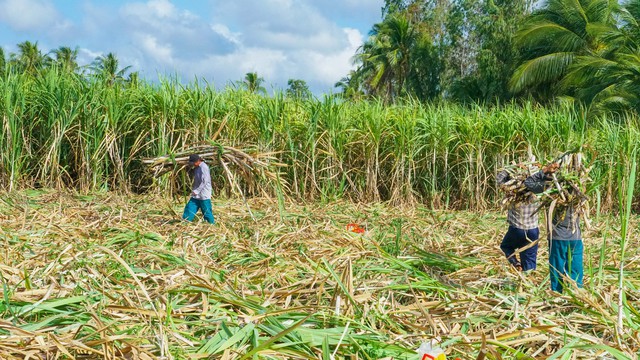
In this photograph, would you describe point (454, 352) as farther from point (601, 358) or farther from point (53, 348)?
point (53, 348)

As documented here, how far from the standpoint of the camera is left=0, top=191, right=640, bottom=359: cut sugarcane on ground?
255 cm

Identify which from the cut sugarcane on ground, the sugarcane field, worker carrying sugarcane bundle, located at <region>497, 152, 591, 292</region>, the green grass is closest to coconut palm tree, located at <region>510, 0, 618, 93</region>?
the sugarcane field

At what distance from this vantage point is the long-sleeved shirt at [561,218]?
13.0ft

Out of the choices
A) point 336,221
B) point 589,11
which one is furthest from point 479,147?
point 589,11

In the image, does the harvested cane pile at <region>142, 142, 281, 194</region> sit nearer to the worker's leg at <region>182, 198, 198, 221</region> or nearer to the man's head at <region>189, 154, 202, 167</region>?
the man's head at <region>189, 154, 202, 167</region>

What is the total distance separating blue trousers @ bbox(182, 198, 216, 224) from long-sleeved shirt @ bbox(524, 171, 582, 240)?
3451mm

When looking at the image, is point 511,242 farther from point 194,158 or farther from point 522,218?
point 194,158

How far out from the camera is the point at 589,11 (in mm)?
20688

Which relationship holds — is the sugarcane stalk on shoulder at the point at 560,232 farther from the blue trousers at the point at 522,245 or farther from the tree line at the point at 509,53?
the tree line at the point at 509,53

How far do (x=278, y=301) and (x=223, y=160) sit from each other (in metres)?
3.54

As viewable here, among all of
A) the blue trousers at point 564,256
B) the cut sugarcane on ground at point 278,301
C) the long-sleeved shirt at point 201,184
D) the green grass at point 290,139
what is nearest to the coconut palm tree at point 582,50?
the green grass at point 290,139

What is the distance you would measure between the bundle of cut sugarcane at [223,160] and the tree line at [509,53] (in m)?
8.21

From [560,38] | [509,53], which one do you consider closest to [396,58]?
[509,53]

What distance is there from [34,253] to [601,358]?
3499mm
